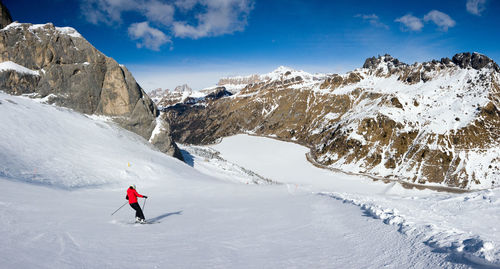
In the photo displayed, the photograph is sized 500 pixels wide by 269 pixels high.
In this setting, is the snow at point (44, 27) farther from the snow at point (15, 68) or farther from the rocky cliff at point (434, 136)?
the rocky cliff at point (434, 136)

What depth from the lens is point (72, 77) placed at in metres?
53.3

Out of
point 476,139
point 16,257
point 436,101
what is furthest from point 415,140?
point 16,257

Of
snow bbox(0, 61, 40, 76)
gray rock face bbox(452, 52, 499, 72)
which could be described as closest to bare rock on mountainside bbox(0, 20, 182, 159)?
snow bbox(0, 61, 40, 76)

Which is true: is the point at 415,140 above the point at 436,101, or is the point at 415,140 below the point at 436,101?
below

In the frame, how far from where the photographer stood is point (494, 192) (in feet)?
49.3

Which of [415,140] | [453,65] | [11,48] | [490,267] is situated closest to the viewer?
[490,267]

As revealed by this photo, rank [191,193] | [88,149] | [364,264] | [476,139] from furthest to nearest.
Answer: [476,139] < [88,149] < [191,193] < [364,264]

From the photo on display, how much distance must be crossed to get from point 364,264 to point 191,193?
19.6 metres

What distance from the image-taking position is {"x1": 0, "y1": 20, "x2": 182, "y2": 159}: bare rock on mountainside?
49.9m

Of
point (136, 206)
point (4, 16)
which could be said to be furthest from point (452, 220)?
point (4, 16)

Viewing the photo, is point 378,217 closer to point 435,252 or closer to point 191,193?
point 435,252

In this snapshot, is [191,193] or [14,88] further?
[14,88]

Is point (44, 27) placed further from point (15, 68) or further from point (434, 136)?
point (434, 136)

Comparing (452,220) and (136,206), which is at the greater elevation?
(452,220)
